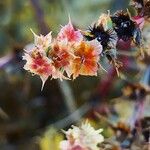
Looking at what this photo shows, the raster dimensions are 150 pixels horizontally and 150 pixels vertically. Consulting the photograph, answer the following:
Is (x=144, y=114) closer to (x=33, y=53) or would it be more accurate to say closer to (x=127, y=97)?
(x=127, y=97)

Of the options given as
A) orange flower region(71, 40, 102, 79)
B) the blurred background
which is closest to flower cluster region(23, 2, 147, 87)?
orange flower region(71, 40, 102, 79)

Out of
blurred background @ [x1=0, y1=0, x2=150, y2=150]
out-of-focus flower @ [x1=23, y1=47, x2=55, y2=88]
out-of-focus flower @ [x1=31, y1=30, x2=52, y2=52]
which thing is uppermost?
blurred background @ [x1=0, y1=0, x2=150, y2=150]

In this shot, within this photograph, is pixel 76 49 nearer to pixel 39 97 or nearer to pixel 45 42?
pixel 45 42

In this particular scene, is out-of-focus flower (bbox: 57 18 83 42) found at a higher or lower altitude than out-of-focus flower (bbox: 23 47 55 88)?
higher

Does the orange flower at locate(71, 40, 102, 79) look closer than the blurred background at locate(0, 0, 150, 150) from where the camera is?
Yes

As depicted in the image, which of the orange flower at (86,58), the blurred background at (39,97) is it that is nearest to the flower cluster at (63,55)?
the orange flower at (86,58)

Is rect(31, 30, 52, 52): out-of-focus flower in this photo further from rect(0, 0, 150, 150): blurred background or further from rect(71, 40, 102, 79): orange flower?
rect(0, 0, 150, 150): blurred background

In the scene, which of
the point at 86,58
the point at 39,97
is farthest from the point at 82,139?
the point at 39,97

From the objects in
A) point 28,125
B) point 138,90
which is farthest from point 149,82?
point 28,125

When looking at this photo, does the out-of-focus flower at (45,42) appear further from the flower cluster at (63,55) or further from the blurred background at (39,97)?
the blurred background at (39,97)
